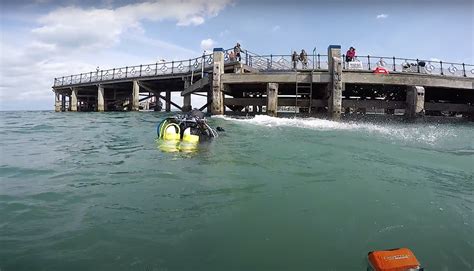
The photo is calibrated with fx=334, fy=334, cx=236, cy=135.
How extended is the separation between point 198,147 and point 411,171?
5.76 meters

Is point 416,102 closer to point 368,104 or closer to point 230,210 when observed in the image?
point 368,104

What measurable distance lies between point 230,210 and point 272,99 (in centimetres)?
1598

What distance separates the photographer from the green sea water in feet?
11.7

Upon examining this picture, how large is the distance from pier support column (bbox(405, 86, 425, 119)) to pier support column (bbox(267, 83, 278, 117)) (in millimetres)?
8045

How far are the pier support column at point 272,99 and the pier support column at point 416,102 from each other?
8.05 metres

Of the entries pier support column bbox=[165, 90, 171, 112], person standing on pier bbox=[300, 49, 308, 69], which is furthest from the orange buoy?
pier support column bbox=[165, 90, 171, 112]

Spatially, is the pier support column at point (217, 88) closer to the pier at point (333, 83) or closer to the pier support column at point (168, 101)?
the pier at point (333, 83)

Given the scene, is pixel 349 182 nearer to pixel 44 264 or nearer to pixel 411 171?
pixel 411 171

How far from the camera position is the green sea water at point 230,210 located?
3578mm

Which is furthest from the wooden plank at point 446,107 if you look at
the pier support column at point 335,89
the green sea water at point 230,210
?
the green sea water at point 230,210

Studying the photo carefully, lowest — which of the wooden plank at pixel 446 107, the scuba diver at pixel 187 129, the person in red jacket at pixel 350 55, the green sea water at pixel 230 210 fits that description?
the green sea water at pixel 230 210

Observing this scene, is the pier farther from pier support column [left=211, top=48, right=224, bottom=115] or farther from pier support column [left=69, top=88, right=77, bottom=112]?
pier support column [left=69, top=88, right=77, bottom=112]

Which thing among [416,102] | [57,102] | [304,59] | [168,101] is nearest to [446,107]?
Answer: [416,102]

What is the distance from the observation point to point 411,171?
24.4 feet
